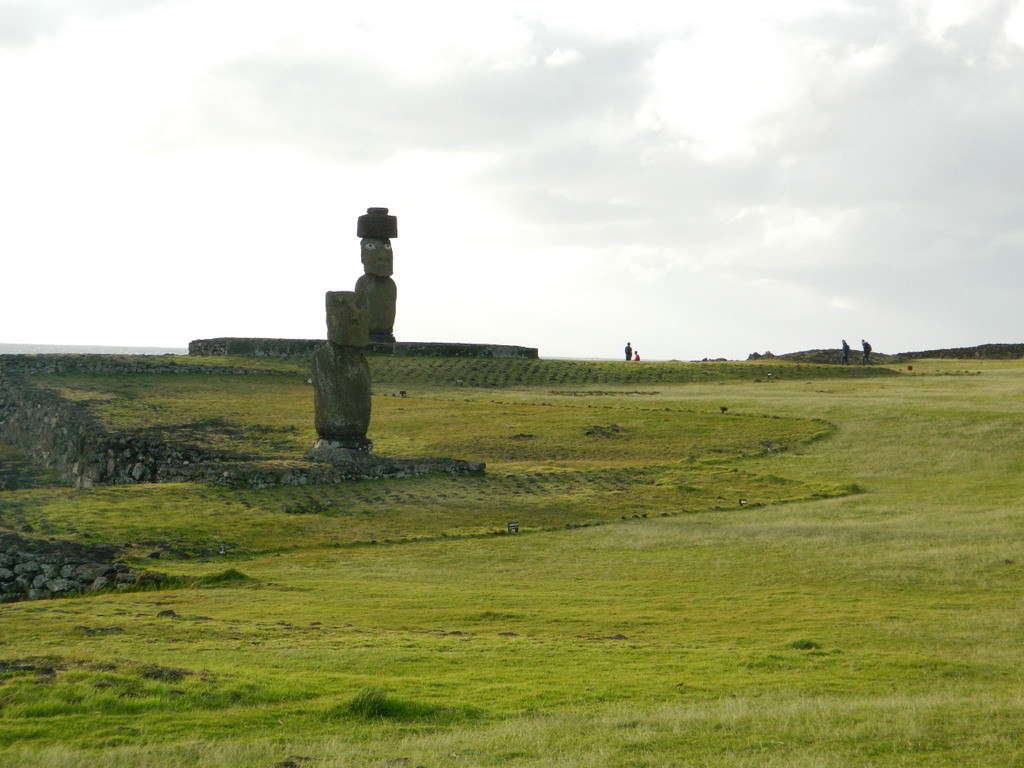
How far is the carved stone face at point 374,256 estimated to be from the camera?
159ft

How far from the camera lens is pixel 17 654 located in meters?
11.9

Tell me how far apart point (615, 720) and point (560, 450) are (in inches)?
984

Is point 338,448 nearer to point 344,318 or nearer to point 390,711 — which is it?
point 344,318

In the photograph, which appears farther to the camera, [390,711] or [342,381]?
[342,381]

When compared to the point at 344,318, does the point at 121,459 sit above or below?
below

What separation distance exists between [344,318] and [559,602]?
15.1m

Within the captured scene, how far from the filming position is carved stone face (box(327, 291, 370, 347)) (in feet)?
101

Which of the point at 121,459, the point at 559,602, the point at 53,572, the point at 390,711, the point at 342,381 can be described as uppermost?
the point at 342,381

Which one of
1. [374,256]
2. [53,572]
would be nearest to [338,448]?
[53,572]

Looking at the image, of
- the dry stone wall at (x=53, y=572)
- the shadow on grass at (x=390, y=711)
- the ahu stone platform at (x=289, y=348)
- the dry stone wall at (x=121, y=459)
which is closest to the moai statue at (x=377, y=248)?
the ahu stone platform at (x=289, y=348)

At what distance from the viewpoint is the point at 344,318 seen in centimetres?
3078

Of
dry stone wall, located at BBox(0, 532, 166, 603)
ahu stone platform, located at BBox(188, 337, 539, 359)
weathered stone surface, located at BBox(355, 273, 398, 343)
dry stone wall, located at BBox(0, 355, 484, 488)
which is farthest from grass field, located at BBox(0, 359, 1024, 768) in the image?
ahu stone platform, located at BBox(188, 337, 539, 359)

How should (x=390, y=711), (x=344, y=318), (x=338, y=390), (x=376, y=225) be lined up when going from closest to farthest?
(x=390, y=711) → (x=344, y=318) → (x=338, y=390) → (x=376, y=225)

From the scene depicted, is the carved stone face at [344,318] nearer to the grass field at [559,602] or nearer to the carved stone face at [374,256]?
the grass field at [559,602]
